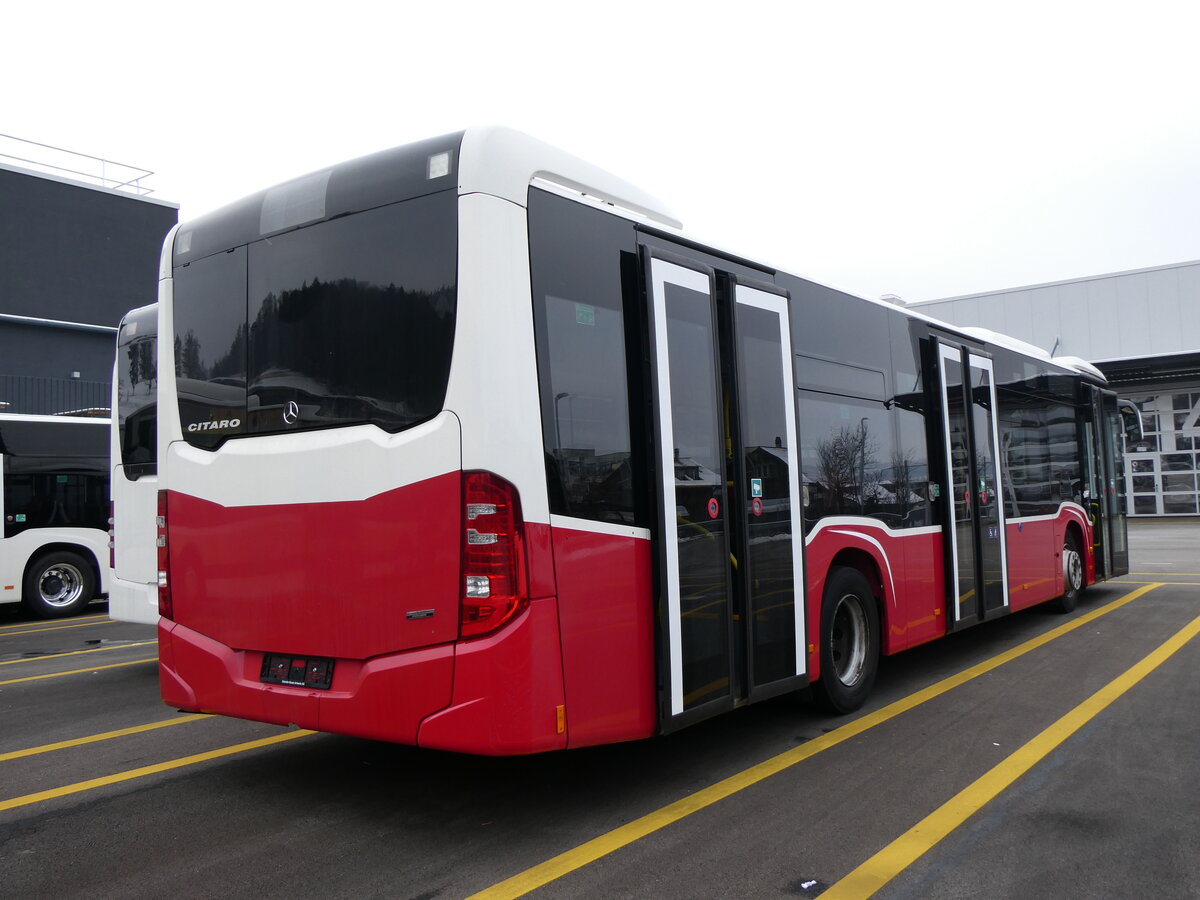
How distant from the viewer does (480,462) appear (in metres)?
3.95

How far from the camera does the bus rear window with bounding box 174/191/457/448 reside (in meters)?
4.19

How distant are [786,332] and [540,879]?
358 centimetres

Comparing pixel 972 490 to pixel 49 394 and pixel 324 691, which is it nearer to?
pixel 324 691

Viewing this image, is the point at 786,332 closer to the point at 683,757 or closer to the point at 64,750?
the point at 683,757

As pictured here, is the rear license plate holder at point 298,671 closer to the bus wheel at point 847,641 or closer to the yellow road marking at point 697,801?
the yellow road marking at point 697,801

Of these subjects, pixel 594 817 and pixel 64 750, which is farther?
pixel 64 750

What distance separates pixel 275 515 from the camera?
4609 millimetres

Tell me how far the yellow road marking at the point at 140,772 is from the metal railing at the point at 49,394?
17.7 m

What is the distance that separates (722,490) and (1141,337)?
105 feet

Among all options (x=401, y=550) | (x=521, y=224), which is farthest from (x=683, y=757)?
(x=521, y=224)

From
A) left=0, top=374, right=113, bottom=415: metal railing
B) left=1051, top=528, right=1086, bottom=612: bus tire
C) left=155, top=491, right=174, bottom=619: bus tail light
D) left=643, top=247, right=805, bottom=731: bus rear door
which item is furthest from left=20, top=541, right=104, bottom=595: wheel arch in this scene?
left=1051, top=528, right=1086, bottom=612: bus tire

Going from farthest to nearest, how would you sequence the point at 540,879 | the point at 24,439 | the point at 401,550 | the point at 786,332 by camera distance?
the point at 24,439 < the point at 786,332 < the point at 401,550 < the point at 540,879

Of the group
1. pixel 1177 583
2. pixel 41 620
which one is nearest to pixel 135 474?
pixel 41 620

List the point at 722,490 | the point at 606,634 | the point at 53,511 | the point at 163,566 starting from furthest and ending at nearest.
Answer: the point at 53,511 → the point at 163,566 → the point at 722,490 → the point at 606,634
